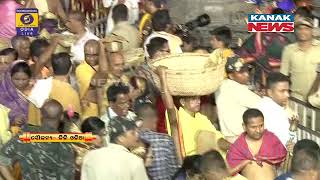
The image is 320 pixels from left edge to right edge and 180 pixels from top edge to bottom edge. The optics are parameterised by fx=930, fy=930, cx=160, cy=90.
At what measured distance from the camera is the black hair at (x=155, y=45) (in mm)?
11211

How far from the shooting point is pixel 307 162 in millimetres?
7723

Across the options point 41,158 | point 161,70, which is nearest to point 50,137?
point 41,158

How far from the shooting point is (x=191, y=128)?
9.43 metres

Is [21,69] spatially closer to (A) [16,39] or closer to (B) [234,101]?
(A) [16,39]

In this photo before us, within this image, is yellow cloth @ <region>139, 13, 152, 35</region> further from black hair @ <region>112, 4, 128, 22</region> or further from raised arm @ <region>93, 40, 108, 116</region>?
raised arm @ <region>93, 40, 108, 116</region>

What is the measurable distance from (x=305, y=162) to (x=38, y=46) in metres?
4.91

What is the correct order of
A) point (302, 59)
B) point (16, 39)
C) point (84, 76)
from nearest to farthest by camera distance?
point (84, 76) → point (302, 59) → point (16, 39)

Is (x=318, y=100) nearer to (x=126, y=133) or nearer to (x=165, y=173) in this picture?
(x=165, y=173)

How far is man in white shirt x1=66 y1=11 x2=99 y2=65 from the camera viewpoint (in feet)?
39.4

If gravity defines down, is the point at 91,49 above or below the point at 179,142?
above

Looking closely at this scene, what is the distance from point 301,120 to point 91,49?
259cm

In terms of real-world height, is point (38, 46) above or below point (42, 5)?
below

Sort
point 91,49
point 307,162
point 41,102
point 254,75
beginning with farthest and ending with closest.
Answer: point 254,75 < point 91,49 < point 41,102 < point 307,162

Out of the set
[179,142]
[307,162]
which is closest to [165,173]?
[179,142]
